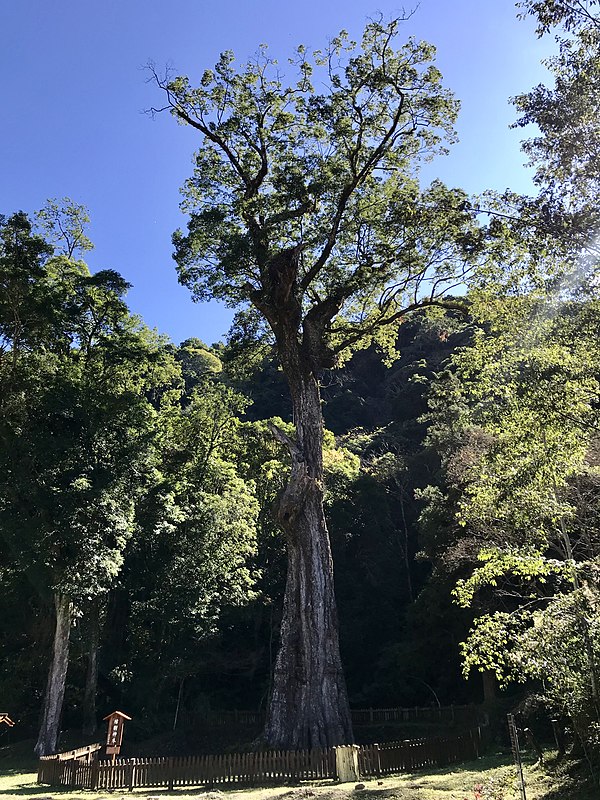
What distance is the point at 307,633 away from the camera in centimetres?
1305

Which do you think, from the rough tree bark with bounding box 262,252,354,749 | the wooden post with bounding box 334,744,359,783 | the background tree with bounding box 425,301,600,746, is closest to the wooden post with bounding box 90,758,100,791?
the rough tree bark with bounding box 262,252,354,749

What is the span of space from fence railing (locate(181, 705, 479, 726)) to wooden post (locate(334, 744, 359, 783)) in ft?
30.1

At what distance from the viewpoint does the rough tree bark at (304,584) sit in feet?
40.1

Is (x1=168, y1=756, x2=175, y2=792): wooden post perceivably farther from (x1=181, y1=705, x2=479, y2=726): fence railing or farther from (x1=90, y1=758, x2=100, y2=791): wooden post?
(x1=181, y1=705, x2=479, y2=726): fence railing

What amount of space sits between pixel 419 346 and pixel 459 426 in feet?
65.0

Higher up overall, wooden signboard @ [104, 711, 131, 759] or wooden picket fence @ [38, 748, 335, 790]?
wooden signboard @ [104, 711, 131, 759]

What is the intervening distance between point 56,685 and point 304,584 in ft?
27.3

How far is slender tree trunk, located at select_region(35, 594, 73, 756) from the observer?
15.4 metres

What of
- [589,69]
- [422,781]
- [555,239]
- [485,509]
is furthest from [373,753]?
[589,69]

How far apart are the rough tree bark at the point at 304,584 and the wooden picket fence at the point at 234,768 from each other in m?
1.45

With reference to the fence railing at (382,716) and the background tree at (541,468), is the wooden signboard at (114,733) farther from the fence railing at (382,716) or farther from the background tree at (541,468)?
the fence railing at (382,716)

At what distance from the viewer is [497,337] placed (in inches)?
320

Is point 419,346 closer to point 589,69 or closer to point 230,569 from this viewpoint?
point 230,569

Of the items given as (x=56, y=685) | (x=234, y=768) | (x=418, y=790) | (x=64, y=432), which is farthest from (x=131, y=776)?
(x=64, y=432)
